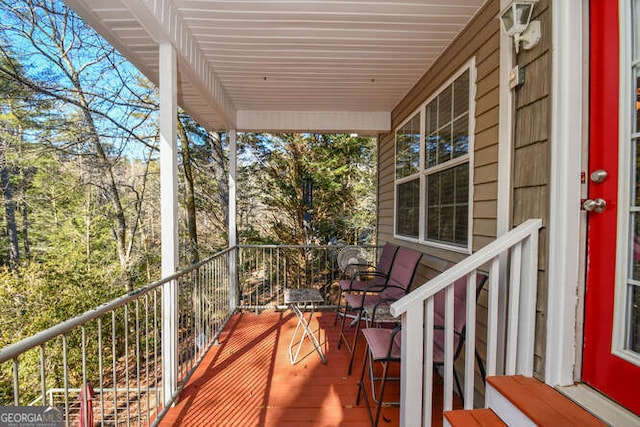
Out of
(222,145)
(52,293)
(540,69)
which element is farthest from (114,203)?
(540,69)

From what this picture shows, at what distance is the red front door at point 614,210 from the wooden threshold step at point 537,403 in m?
0.17

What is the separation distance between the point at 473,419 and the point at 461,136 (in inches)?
76.8

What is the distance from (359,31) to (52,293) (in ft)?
25.3

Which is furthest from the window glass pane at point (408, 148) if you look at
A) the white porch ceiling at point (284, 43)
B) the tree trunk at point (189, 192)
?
the tree trunk at point (189, 192)

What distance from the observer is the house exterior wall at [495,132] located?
1348mm

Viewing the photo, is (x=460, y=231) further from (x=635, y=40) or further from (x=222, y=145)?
(x=222, y=145)

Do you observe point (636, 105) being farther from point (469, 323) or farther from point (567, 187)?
point (469, 323)

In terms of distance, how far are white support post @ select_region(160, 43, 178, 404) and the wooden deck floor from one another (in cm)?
28

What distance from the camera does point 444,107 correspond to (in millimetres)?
2641

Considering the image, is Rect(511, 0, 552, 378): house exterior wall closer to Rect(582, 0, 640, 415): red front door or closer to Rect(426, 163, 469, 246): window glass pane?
Rect(582, 0, 640, 415): red front door

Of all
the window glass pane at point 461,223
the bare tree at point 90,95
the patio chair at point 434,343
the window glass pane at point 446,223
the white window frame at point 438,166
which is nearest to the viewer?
the patio chair at point 434,343

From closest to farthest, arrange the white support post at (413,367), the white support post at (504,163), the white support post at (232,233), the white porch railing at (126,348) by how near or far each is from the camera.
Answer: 1. the white porch railing at (126,348)
2. the white support post at (413,367)
3. the white support post at (504,163)
4. the white support post at (232,233)

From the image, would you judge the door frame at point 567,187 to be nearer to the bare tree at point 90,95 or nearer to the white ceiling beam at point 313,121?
the white ceiling beam at point 313,121

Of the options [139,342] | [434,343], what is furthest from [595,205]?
[139,342]
